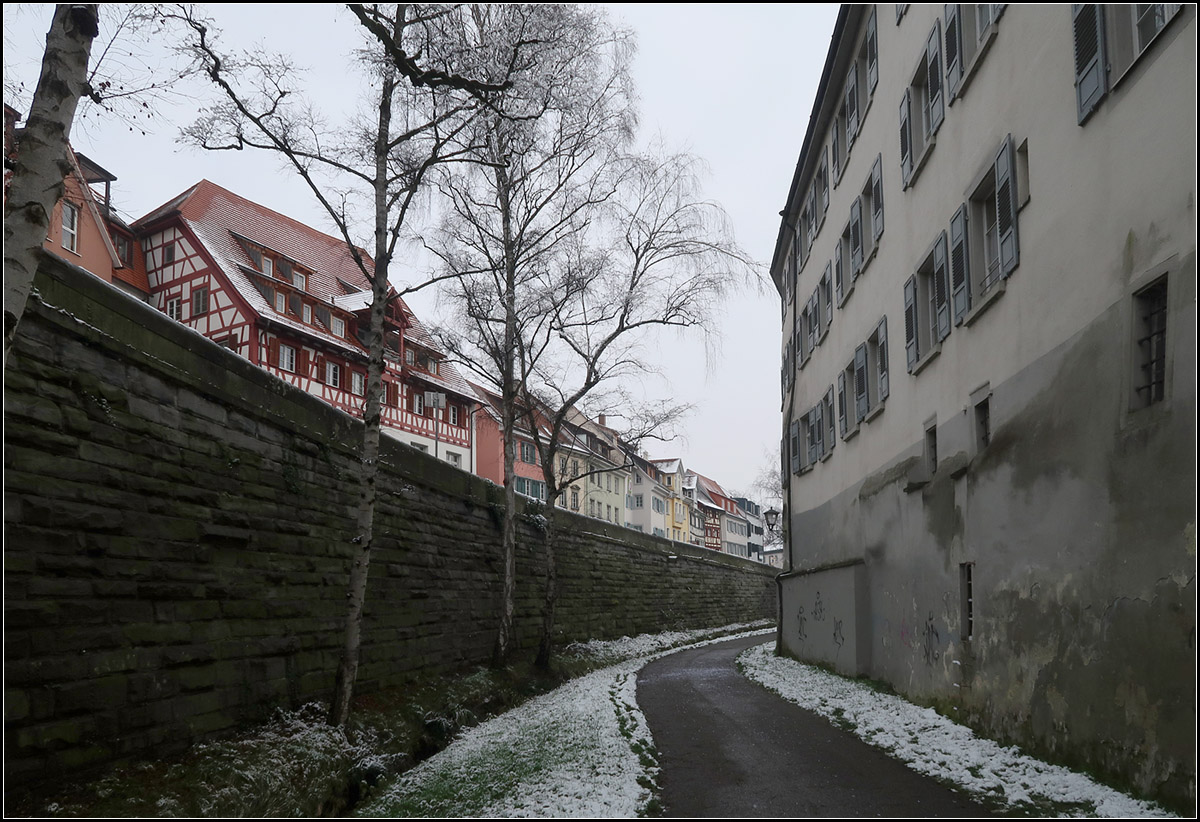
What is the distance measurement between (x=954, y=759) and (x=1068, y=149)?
5.63m

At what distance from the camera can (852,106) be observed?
19000mm

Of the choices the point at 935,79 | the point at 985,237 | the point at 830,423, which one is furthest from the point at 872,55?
the point at 830,423

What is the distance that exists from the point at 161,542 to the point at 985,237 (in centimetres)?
953

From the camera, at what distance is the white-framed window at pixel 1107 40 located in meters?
7.37

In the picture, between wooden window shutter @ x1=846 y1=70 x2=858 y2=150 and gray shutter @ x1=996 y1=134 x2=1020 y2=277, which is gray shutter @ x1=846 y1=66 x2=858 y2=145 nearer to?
wooden window shutter @ x1=846 y1=70 x2=858 y2=150

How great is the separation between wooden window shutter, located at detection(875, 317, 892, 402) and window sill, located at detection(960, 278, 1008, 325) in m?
4.11

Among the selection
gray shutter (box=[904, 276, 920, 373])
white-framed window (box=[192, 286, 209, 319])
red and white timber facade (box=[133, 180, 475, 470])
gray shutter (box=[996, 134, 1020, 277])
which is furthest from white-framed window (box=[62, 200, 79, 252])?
gray shutter (box=[996, 134, 1020, 277])

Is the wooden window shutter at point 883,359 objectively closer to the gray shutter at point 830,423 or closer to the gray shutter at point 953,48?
the gray shutter at point 830,423

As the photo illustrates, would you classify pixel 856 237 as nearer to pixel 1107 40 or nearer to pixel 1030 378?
pixel 1030 378

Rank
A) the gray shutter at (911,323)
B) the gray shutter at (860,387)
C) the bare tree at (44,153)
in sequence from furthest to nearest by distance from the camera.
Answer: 1. the gray shutter at (860,387)
2. the gray shutter at (911,323)
3. the bare tree at (44,153)

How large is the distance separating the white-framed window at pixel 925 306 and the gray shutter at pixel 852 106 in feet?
18.2

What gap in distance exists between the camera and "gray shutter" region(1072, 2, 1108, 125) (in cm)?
788

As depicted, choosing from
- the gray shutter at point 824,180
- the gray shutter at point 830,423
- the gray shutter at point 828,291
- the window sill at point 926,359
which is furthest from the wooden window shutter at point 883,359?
the gray shutter at point 824,180

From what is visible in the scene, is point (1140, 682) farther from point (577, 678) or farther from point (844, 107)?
point (844, 107)
